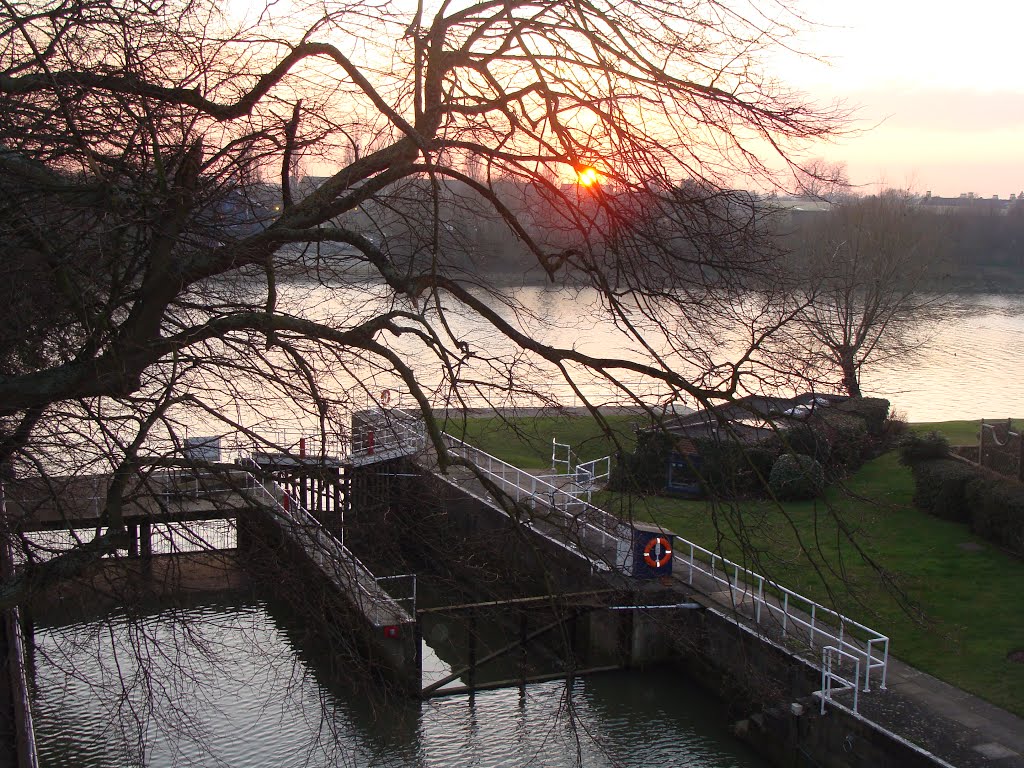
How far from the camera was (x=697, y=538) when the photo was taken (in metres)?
18.7

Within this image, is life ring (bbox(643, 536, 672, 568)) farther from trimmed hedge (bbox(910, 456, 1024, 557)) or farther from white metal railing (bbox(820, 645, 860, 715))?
trimmed hedge (bbox(910, 456, 1024, 557))

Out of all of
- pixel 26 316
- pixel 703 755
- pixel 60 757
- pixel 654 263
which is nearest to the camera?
pixel 654 263

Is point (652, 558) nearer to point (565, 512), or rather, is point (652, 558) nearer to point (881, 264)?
point (565, 512)

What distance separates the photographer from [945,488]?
19.0m

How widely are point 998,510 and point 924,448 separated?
328 centimetres

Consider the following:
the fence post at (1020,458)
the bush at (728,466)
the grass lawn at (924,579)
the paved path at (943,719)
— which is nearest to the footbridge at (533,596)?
the paved path at (943,719)

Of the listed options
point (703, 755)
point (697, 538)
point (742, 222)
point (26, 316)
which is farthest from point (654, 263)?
point (697, 538)

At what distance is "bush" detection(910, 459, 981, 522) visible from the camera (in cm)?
1883

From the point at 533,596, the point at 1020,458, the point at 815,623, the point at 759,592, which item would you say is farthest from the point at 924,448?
the point at 533,596

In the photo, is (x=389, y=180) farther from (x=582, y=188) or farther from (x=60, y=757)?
(x=60, y=757)

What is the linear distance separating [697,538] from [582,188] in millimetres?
13945

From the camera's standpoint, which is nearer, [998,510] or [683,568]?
[683,568]

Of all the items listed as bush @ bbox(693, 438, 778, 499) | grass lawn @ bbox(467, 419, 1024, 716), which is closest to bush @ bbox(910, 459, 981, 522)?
grass lawn @ bbox(467, 419, 1024, 716)

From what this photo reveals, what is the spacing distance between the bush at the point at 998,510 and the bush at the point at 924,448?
1.94 m
